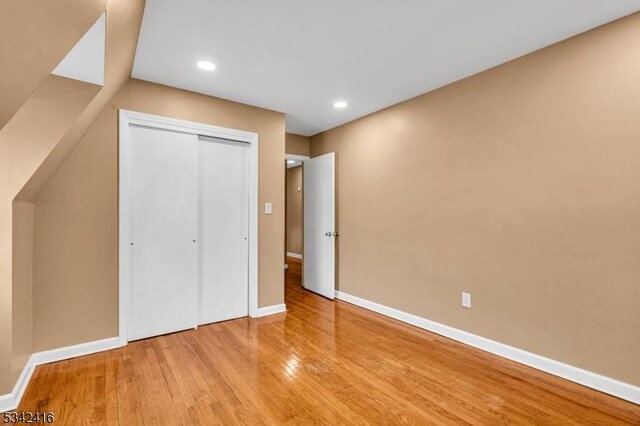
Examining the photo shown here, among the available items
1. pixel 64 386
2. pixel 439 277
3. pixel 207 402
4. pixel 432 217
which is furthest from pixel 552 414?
pixel 64 386

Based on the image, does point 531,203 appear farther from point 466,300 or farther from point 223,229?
point 223,229

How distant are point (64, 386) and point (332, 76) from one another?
10.5 feet

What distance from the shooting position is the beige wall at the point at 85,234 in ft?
8.08

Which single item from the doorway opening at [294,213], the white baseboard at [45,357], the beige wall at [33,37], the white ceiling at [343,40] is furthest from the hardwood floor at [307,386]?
the doorway opening at [294,213]

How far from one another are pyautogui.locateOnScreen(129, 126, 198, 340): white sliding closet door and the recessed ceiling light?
77cm

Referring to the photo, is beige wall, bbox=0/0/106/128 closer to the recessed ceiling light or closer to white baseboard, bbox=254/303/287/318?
the recessed ceiling light

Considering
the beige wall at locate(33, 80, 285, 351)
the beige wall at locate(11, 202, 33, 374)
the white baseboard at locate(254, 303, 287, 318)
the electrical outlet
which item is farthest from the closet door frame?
the electrical outlet

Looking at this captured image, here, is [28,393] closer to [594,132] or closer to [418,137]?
[418,137]

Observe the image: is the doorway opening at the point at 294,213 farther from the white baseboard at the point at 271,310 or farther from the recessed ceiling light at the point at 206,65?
the recessed ceiling light at the point at 206,65

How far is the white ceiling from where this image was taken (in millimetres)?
1924

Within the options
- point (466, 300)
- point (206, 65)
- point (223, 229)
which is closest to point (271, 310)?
point (223, 229)

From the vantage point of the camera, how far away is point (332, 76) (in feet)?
9.40

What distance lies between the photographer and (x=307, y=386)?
2.18 metres

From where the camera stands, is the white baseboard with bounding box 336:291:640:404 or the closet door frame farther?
the closet door frame
